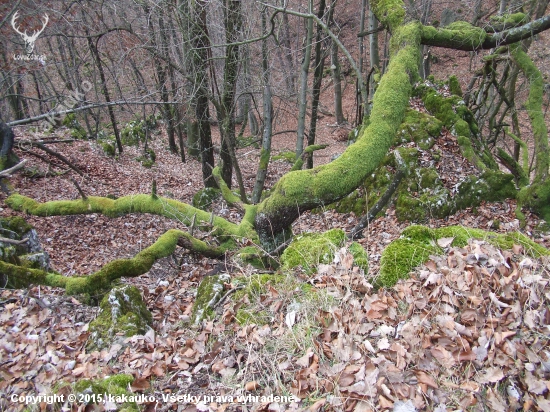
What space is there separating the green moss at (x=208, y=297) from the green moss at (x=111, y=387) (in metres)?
0.87

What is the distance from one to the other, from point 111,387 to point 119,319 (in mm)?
1084

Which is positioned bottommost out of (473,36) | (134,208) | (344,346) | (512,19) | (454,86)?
(134,208)

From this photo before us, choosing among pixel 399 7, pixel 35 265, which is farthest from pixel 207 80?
pixel 35 265

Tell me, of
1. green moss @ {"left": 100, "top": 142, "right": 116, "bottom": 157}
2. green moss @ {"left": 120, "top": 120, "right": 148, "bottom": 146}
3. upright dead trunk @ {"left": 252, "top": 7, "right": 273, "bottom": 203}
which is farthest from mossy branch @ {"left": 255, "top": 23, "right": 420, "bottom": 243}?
green moss @ {"left": 120, "top": 120, "right": 148, "bottom": 146}

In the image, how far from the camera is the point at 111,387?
2529 mm

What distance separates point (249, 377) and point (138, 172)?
11.2 meters

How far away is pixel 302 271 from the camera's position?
11.1ft

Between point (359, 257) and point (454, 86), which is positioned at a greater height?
point (454, 86)

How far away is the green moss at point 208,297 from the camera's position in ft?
11.1

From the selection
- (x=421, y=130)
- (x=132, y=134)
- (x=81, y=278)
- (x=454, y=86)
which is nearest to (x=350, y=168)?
(x=81, y=278)

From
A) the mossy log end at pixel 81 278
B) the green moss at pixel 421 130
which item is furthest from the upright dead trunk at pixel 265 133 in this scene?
the mossy log end at pixel 81 278

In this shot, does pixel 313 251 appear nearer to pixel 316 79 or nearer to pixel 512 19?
pixel 512 19

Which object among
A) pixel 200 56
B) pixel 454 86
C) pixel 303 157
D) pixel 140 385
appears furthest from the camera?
pixel 454 86

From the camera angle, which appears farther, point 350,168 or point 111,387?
point 350,168
